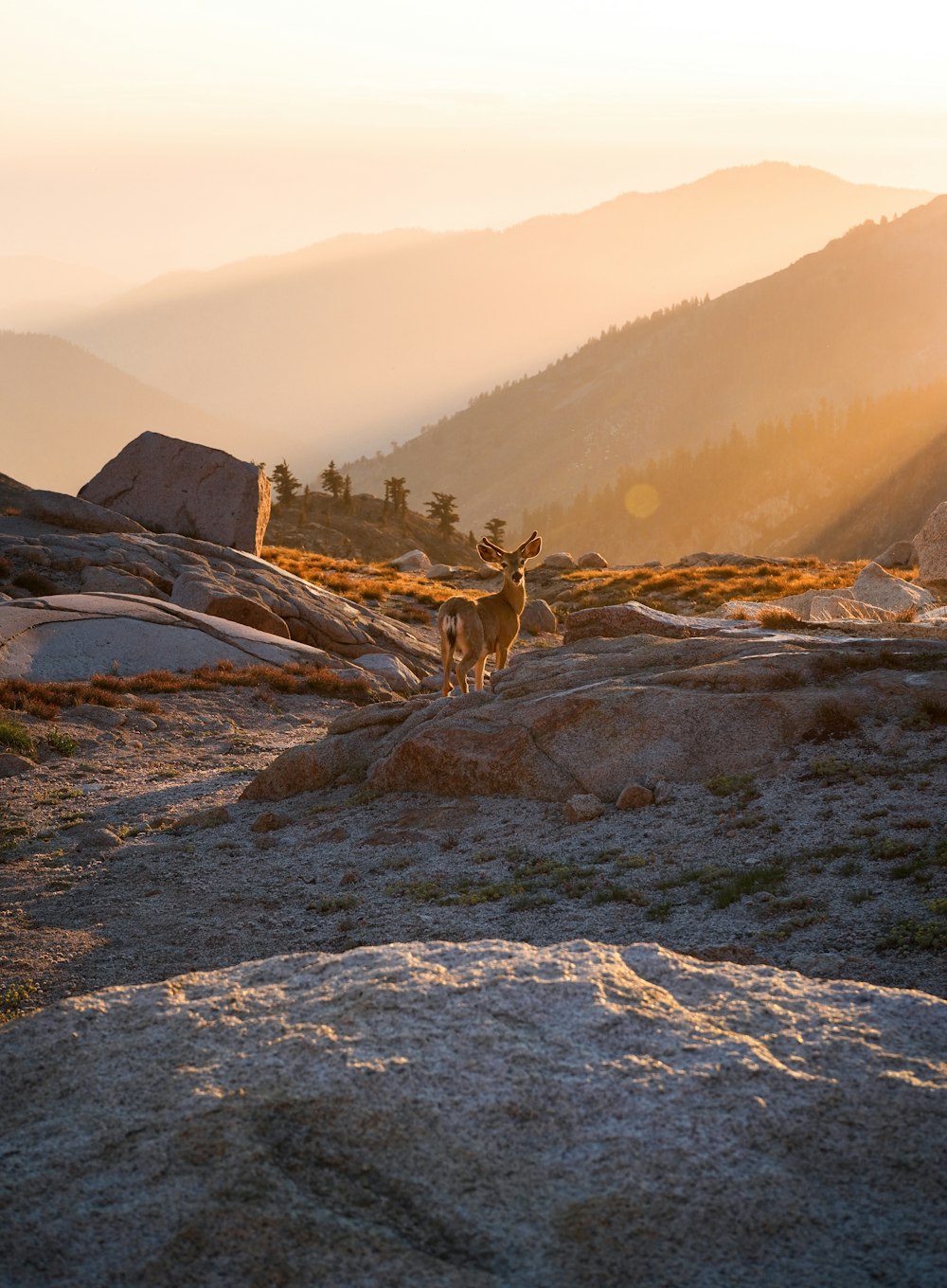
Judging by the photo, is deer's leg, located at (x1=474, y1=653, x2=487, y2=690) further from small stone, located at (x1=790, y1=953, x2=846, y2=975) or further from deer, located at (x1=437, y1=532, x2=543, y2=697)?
small stone, located at (x1=790, y1=953, x2=846, y2=975)

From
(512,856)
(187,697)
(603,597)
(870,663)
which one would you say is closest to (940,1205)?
(512,856)

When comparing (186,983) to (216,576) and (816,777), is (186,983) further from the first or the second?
(216,576)

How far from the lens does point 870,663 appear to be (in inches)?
548

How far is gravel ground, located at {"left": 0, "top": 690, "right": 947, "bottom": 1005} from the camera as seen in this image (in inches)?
344

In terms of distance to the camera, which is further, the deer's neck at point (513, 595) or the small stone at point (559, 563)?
the small stone at point (559, 563)

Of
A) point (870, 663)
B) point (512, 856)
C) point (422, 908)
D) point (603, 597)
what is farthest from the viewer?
point (603, 597)

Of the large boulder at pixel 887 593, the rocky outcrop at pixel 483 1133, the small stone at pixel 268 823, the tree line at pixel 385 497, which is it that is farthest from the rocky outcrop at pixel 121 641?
the tree line at pixel 385 497

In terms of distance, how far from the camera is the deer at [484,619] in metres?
17.0

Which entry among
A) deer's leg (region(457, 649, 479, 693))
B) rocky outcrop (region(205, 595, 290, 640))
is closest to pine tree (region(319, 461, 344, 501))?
rocky outcrop (region(205, 595, 290, 640))

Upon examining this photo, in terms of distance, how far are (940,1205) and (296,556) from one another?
50.2 meters

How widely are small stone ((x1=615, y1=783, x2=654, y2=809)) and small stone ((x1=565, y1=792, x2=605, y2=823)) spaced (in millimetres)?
267

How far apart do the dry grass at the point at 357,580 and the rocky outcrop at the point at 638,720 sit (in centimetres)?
2501

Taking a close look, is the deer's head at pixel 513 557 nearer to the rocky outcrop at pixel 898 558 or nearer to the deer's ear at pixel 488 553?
the deer's ear at pixel 488 553

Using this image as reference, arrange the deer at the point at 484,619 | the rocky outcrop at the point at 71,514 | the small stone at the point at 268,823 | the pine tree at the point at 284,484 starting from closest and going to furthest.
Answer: the small stone at the point at 268,823
the deer at the point at 484,619
the rocky outcrop at the point at 71,514
the pine tree at the point at 284,484
